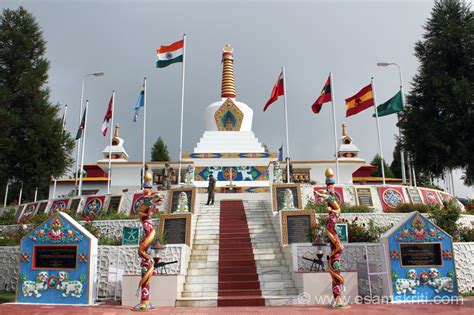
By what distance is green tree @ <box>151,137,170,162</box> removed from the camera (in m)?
51.8

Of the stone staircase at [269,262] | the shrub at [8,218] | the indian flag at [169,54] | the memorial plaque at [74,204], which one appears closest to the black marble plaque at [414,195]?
the stone staircase at [269,262]

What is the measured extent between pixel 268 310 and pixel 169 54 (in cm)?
1788

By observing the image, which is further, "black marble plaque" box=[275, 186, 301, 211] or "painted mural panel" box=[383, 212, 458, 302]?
"black marble plaque" box=[275, 186, 301, 211]

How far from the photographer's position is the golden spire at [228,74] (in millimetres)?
34719

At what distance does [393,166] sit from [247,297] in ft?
147

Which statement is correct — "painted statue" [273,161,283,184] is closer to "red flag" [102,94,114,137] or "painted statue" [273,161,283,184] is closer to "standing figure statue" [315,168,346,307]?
"standing figure statue" [315,168,346,307]

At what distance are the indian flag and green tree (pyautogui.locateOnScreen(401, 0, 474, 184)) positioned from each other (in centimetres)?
1323

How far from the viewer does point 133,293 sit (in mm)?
12086

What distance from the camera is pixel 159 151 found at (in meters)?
52.4

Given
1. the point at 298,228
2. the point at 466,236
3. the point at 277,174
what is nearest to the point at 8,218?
the point at 277,174

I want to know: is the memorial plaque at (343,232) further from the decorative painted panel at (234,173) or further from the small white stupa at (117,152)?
the small white stupa at (117,152)

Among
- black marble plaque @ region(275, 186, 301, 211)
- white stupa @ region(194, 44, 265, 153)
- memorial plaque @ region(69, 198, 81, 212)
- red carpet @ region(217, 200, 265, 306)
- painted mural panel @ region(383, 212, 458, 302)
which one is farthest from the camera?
white stupa @ region(194, 44, 265, 153)

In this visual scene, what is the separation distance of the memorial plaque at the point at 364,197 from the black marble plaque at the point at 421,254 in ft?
29.0

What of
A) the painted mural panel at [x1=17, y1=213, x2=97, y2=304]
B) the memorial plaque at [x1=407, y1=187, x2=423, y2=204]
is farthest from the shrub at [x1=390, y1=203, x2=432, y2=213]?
the painted mural panel at [x1=17, y1=213, x2=97, y2=304]
